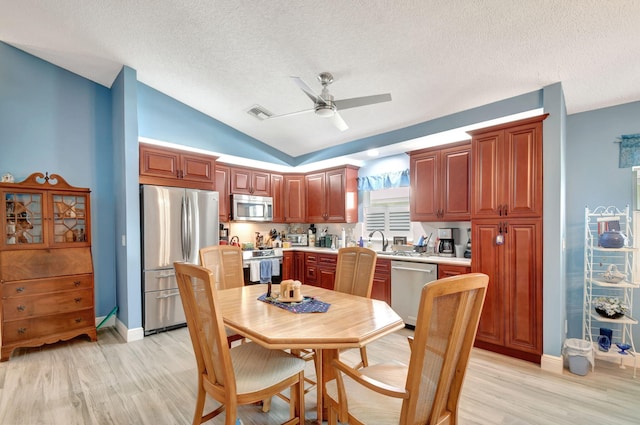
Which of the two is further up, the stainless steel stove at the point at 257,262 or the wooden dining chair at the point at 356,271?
the wooden dining chair at the point at 356,271

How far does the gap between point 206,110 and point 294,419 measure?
4.00 meters

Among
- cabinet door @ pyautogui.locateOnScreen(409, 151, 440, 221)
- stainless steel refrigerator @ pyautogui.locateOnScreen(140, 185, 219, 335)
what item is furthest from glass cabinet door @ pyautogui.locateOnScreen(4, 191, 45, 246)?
cabinet door @ pyautogui.locateOnScreen(409, 151, 440, 221)

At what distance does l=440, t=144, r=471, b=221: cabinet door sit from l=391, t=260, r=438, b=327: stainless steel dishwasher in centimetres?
72

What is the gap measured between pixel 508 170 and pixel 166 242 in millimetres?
3901

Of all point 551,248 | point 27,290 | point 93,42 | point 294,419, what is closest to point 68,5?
point 93,42

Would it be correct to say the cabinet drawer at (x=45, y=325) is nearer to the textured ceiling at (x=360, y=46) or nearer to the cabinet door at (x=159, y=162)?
the cabinet door at (x=159, y=162)

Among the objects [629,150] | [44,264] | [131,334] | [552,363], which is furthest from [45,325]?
[629,150]

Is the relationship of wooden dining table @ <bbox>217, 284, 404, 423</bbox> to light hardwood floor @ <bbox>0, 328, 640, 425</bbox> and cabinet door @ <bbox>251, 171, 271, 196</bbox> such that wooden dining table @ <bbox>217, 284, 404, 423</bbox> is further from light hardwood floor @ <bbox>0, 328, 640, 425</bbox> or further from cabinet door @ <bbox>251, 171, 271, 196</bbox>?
cabinet door @ <bbox>251, 171, 271, 196</bbox>

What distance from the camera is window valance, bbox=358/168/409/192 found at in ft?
14.7

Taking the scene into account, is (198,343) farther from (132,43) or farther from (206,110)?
(206,110)

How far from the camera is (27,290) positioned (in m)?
3.07

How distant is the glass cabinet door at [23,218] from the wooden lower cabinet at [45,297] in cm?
19

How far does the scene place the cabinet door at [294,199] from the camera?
550 cm

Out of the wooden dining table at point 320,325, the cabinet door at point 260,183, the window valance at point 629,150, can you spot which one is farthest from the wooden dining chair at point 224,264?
the window valance at point 629,150
